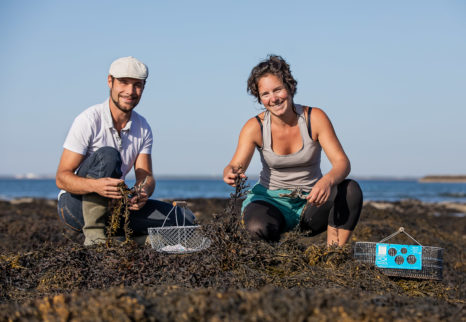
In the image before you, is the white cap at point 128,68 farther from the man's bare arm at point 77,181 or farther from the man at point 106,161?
the man's bare arm at point 77,181

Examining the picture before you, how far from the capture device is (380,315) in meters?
2.07

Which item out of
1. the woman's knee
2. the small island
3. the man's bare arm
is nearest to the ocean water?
the man's bare arm

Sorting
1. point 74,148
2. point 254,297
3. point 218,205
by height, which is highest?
point 74,148

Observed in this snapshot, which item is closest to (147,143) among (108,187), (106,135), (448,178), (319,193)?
(106,135)

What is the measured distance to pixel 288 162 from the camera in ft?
15.0

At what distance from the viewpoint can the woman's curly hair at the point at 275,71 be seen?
4406mm

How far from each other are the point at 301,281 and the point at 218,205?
13177mm

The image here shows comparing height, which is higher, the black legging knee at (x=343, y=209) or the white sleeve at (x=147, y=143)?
the white sleeve at (x=147, y=143)

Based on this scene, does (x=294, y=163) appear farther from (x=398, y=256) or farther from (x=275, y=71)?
(x=398, y=256)

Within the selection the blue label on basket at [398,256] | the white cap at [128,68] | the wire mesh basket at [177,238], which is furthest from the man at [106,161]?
the blue label on basket at [398,256]

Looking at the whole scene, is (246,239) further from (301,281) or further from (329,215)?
(329,215)

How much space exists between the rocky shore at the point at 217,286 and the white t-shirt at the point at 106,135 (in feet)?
3.21

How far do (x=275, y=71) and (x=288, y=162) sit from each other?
83cm

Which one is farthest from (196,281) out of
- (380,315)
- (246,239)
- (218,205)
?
(218,205)
